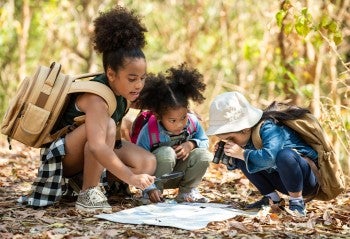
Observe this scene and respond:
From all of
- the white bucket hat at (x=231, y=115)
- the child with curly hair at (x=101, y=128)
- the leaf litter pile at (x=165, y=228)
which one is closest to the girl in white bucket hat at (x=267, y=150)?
the white bucket hat at (x=231, y=115)

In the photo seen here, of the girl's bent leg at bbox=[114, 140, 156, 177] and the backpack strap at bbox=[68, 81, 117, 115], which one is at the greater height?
the backpack strap at bbox=[68, 81, 117, 115]

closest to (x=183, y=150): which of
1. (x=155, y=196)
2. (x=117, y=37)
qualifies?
(x=155, y=196)

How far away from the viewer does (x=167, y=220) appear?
3654 mm

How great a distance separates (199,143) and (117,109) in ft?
2.23

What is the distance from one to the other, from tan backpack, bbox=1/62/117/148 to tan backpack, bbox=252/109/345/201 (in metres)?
1.10

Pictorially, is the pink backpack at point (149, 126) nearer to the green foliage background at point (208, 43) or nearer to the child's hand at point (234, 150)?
the child's hand at point (234, 150)

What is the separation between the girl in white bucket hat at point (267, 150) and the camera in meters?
→ 3.89

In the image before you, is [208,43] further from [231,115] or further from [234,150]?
[234,150]

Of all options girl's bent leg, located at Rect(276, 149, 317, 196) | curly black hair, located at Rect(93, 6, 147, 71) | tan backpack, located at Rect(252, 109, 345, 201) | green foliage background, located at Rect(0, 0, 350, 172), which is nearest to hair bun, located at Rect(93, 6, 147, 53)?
curly black hair, located at Rect(93, 6, 147, 71)

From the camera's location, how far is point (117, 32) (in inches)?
163

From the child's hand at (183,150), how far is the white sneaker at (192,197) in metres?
0.25

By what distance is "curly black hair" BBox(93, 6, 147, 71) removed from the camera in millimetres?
4160

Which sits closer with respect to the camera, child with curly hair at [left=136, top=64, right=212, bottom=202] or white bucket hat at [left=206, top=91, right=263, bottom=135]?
white bucket hat at [left=206, top=91, right=263, bottom=135]

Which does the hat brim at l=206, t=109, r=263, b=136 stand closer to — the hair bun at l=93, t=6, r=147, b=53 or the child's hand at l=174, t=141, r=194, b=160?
the child's hand at l=174, t=141, r=194, b=160
